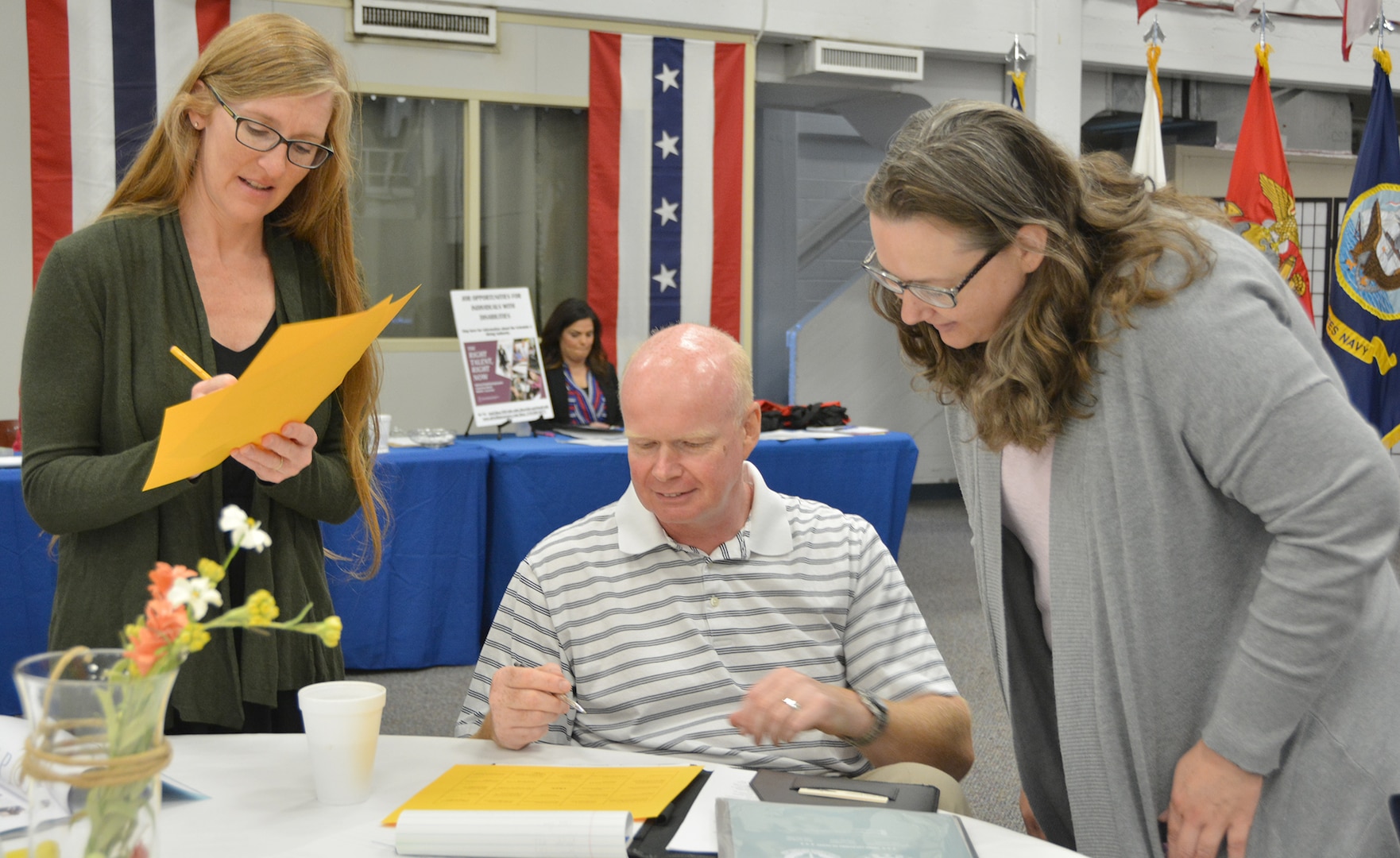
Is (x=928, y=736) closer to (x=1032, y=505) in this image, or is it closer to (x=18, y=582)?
(x=1032, y=505)

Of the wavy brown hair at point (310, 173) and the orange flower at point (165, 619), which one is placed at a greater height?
the wavy brown hair at point (310, 173)

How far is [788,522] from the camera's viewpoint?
1.76 m

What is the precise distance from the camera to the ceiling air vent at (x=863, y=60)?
6156 millimetres

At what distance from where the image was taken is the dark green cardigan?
136 cm

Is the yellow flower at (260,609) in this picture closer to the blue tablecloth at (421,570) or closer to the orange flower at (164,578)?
the orange flower at (164,578)

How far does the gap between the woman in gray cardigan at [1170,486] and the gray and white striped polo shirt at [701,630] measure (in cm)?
39

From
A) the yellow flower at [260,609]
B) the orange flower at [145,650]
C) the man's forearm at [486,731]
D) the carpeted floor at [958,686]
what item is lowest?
the carpeted floor at [958,686]

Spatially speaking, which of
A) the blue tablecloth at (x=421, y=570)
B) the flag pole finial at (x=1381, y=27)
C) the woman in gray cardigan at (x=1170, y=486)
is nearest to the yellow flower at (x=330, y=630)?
the woman in gray cardigan at (x=1170, y=486)

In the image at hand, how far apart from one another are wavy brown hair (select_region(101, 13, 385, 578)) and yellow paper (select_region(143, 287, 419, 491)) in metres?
0.36

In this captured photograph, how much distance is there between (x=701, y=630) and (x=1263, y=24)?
552cm

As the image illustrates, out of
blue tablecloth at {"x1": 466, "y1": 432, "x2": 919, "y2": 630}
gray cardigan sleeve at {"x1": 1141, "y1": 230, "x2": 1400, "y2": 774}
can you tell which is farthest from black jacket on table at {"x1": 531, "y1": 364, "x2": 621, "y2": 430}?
gray cardigan sleeve at {"x1": 1141, "y1": 230, "x2": 1400, "y2": 774}

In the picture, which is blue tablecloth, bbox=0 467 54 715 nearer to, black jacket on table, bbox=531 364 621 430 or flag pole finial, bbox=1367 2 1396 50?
black jacket on table, bbox=531 364 621 430

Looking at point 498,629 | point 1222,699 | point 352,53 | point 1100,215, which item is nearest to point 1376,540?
point 1222,699

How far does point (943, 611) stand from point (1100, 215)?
410cm
